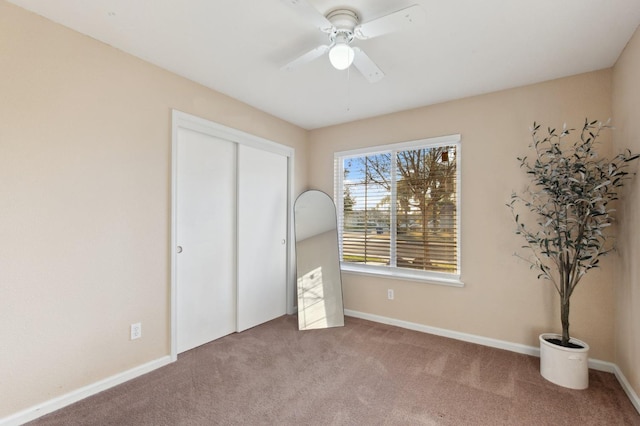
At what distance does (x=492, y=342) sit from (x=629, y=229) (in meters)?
1.49

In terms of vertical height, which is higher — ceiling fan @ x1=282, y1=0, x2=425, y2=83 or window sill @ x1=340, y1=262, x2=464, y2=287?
ceiling fan @ x1=282, y1=0, x2=425, y2=83

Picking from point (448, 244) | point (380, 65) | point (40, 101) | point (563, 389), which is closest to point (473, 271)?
point (448, 244)

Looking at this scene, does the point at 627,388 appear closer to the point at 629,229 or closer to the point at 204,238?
the point at 629,229

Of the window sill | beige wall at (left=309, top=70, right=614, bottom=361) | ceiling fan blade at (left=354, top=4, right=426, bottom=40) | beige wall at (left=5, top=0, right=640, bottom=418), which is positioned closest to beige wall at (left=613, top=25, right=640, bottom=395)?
beige wall at (left=5, top=0, right=640, bottom=418)

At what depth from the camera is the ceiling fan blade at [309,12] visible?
4.93ft

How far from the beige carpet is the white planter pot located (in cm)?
6

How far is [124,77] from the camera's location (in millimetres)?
2303

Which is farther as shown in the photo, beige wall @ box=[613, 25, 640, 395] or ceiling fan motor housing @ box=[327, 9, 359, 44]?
beige wall @ box=[613, 25, 640, 395]

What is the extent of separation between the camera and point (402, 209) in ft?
11.7

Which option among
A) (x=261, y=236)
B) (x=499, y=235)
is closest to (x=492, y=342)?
(x=499, y=235)

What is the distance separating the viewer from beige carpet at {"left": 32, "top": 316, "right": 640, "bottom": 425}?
1.90 metres

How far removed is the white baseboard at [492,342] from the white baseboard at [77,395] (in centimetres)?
227

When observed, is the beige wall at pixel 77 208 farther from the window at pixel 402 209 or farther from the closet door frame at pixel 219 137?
the window at pixel 402 209

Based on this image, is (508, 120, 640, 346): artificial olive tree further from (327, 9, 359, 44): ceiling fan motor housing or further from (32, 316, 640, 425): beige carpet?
(327, 9, 359, 44): ceiling fan motor housing
